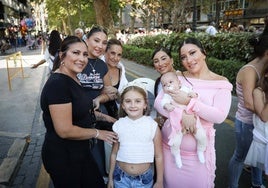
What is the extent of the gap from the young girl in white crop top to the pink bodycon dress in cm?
9

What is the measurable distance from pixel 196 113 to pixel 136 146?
567mm

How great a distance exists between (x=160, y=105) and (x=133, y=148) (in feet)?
1.38

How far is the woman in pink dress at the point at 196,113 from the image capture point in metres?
2.30

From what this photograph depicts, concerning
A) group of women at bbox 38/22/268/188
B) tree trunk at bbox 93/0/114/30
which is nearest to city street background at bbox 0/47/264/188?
group of women at bbox 38/22/268/188

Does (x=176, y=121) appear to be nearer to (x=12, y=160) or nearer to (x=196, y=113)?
(x=196, y=113)

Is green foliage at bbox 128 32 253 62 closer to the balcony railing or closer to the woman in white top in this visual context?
the woman in white top

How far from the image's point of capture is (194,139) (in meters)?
2.42

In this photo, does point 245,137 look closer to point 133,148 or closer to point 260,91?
point 260,91

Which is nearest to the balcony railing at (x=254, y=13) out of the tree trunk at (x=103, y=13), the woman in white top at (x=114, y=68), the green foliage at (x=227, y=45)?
the tree trunk at (x=103, y=13)

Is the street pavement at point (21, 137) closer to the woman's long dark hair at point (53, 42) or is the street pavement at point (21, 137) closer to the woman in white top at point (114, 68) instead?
the woman in white top at point (114, 68)

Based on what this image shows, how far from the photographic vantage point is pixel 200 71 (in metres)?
2.48

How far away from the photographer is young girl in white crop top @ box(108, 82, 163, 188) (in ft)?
8.15

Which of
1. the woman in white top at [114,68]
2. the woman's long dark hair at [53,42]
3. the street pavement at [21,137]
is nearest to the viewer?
the woman in white top at [114,68]

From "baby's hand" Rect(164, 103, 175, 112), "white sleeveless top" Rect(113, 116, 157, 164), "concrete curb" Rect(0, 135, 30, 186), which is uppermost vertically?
"baby's hand" Rect(164, 103, 175, 112)
